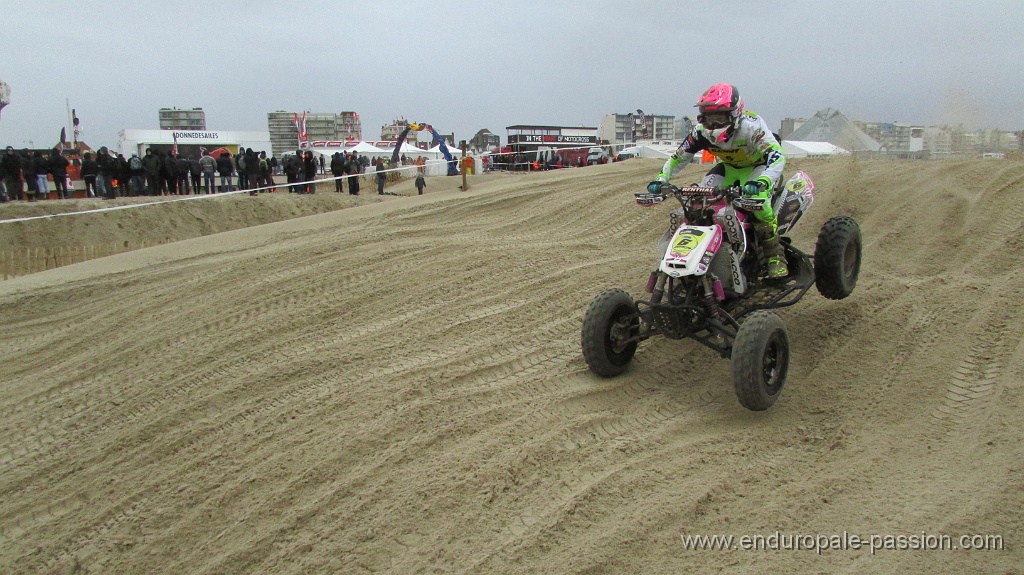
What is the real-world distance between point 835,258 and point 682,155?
1575 mm

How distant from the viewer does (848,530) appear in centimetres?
304

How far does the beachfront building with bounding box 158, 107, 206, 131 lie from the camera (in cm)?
4578

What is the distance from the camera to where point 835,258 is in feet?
17.9

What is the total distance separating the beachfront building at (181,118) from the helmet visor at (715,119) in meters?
47.8

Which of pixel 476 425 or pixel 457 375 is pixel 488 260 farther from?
pixel 476 425

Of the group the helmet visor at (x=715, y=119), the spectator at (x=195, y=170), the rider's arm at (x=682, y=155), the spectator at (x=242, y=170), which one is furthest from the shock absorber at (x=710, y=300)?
the spectator at (x=195, y=170)

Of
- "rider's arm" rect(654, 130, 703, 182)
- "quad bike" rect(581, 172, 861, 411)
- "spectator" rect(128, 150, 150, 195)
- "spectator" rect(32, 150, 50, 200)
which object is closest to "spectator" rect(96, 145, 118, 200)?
"spectator" rect(128, 150, 150, 195)

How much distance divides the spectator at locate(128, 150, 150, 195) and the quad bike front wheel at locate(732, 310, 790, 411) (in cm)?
1632

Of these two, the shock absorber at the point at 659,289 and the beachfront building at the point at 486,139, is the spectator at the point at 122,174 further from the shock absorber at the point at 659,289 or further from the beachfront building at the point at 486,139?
the beachfront building at the point at 486,139

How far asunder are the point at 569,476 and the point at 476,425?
0.77 metres

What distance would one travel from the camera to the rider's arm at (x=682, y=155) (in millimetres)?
5305

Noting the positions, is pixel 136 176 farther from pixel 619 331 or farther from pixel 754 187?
pixel 754 187

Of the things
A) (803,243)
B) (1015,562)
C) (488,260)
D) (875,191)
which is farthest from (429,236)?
(1015,562)

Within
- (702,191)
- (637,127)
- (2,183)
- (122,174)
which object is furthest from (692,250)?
(637,127)
